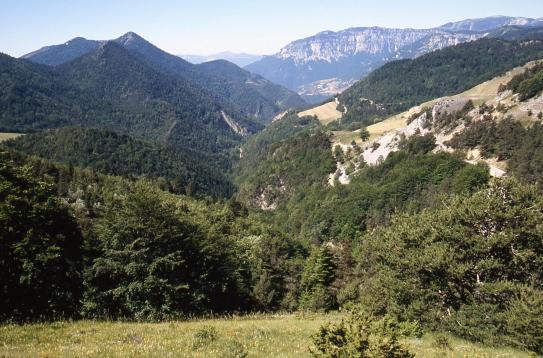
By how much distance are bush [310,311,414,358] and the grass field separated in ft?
15.6

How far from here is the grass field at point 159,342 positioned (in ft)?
44.7

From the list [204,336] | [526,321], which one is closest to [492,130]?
[526,321]

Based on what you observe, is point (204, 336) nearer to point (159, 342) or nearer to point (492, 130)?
point (159, 342)

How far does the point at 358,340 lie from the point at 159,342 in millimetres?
8730

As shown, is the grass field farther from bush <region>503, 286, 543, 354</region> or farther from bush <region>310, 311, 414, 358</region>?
bush <region>310, 311, 414, 358</region>

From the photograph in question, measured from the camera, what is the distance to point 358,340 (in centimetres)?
933

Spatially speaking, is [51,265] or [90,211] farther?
[90,211]

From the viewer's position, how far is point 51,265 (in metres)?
23.5

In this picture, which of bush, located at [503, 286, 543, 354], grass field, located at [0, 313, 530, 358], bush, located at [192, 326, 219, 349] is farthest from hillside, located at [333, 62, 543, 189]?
bush, located at [192, 326, 219, 349]

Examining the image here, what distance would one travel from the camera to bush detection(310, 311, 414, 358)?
9203 mm

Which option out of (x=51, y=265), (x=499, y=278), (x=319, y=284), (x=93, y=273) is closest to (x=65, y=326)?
(x=51, y=265)

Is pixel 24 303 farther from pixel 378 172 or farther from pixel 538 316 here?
pixel 378 172

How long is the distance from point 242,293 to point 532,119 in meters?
122

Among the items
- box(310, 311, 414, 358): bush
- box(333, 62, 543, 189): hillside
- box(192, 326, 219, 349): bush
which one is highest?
box(310, 311, 414, 358): bush
